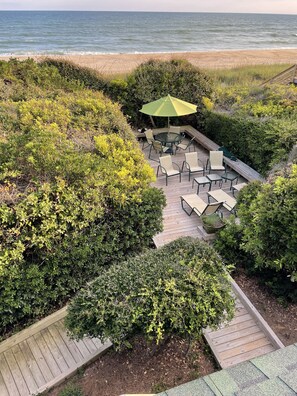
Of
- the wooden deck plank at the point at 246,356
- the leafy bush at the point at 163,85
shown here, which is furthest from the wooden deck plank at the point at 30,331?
the leafy bush at the point at 163,85

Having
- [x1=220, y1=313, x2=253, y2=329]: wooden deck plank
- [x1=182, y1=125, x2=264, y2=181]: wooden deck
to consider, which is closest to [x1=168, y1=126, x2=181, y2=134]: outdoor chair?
[x1=182, y1=125, x2=264, y2=181]: wooden deck

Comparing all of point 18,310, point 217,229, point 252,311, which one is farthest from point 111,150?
point 252,311

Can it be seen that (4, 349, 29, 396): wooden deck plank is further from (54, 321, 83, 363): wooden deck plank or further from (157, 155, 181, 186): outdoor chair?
(157, 155, 181, 186): outdoor chair

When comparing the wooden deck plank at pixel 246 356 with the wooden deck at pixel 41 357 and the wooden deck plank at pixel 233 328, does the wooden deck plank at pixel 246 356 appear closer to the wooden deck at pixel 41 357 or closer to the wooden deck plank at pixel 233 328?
the wooden deck plank at pixel 233 328

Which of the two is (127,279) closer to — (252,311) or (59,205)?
(59,205)

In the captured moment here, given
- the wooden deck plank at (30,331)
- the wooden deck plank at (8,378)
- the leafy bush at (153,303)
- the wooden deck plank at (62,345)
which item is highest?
the leafy bush at (153,303)

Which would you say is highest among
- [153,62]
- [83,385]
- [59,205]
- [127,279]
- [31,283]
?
[153,62]

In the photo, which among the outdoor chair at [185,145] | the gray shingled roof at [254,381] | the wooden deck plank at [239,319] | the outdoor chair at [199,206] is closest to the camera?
the gray shingled roof at [254,381]
